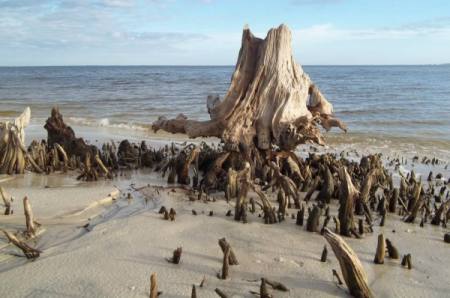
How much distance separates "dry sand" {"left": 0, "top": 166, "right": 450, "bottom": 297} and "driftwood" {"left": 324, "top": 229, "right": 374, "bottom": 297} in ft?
0.57

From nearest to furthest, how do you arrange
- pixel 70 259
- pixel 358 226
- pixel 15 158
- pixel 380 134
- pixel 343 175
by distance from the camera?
1. pixel 70 259
2. pixel 343 175
3. pixel 358 226
4. pixel 15 158
5. pixel 380 134

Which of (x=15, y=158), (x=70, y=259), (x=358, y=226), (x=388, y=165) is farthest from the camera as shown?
(x=388, y=165)

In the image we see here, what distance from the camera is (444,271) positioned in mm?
4062

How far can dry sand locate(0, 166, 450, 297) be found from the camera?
141 inches

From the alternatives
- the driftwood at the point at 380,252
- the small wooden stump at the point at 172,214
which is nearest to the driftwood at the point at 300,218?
the driftwood at the point at 380,252

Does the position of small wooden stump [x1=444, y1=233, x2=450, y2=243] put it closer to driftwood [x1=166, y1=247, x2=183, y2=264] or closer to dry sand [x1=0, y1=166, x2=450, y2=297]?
dry sand [x1=0, y1=166, x2=450, y2=297]

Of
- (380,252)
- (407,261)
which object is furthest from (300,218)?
(407,261)

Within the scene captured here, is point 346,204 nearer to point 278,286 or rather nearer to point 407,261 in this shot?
point 407,261

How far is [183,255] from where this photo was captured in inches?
162

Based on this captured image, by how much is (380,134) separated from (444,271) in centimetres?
928

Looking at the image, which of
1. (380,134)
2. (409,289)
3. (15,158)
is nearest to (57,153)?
(15,158)

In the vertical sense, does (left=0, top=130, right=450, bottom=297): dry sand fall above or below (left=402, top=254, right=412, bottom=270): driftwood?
below

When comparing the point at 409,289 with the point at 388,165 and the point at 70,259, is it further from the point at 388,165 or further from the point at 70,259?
the point at 388,165

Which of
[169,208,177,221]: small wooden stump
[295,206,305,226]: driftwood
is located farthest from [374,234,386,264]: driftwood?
[169,208,177,221]: small wooden stump
